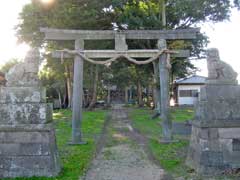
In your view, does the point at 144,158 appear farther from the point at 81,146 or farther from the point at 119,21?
the point at 119,21

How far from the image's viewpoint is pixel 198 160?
662 centimetres

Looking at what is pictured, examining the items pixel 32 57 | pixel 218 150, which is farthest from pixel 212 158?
pixel 32 57

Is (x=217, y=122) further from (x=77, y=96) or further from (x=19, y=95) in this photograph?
(x=77, y=96)

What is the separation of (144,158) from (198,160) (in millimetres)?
2109

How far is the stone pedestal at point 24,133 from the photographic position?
20.4 feet

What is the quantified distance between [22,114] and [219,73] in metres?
4.42

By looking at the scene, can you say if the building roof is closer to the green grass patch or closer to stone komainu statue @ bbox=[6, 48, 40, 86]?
the green grass patch

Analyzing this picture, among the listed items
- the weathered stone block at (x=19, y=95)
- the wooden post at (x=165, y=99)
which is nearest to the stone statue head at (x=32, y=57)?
the weathered stone block at (x=19, y=95)

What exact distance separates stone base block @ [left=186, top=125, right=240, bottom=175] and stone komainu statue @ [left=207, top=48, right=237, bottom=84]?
42.1 inches

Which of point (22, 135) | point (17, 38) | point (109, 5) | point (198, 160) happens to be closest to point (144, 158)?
point (198, 160)

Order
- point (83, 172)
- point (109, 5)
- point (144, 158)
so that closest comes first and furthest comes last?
point (83, 172) < point (144, 158) < point (109, 5)

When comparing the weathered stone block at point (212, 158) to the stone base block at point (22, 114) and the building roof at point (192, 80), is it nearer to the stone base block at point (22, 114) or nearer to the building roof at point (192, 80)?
the stone base block at point (22, 114)

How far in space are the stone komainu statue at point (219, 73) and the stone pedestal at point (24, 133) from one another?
3747 millimetres

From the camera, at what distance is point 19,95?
20.9ft
